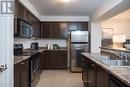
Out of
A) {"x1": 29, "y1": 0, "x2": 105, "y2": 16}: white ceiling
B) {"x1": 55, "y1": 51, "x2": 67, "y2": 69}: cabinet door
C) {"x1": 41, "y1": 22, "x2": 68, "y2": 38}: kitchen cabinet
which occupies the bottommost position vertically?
{"x1": 55, "y1": 51, "x2": 67, "y2": 69}: cabinet door

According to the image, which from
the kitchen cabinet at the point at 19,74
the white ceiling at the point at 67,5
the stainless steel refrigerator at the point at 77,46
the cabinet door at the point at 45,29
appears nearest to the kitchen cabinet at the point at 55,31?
the cabinet door at the point at 45,29

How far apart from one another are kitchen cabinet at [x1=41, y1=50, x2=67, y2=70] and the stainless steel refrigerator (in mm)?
453

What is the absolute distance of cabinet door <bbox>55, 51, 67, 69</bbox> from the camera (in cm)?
779

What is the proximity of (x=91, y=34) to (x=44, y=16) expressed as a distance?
233 centimetres

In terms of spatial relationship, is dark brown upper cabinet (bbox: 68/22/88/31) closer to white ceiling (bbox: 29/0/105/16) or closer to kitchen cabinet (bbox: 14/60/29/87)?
white ceiling (bbox: 29/0/105/16)

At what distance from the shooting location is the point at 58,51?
779cm

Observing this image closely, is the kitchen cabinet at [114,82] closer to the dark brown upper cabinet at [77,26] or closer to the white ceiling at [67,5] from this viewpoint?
the white ceiling at [67,5]

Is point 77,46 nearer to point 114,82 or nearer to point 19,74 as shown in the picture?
point 19,74

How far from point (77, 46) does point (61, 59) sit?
0.93 meters

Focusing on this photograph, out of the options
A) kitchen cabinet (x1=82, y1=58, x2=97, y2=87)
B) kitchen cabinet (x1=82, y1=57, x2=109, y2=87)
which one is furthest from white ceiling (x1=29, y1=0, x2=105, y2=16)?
kitchen cabinet (x1=82, y1=57, x2=109, y2=87)

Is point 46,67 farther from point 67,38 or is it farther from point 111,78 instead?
point 111,78

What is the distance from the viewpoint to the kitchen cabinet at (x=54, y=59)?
7.78m

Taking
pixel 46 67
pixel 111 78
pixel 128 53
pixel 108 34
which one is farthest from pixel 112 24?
pixel 111 78

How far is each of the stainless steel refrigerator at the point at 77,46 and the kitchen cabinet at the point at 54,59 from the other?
1.49ft
